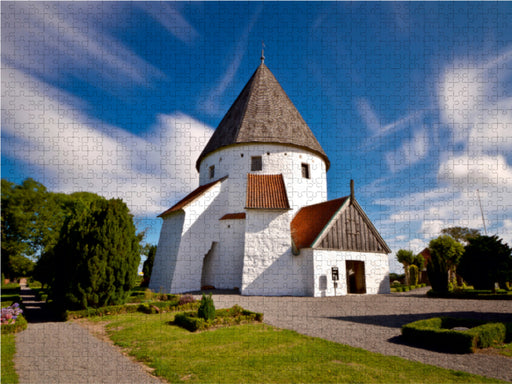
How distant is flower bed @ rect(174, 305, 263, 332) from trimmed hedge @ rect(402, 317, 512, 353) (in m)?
A: 4.62

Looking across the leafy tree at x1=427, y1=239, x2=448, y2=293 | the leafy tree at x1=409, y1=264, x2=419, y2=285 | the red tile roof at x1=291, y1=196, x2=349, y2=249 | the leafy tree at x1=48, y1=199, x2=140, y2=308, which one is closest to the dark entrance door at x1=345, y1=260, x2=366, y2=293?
the red tile roof at x1=291, y1=196, x2=349, y2=249

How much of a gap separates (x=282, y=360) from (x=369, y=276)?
16086mm

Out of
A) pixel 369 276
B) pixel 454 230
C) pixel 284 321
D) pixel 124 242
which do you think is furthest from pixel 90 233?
pixel 454 230

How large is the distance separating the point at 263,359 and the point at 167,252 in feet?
57.6

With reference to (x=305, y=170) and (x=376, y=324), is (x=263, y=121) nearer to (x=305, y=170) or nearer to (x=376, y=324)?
(x=305, y=170)

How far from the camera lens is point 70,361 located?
6.09 m

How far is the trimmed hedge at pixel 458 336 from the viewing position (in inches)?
265

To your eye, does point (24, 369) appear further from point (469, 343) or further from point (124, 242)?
point (469, 343)

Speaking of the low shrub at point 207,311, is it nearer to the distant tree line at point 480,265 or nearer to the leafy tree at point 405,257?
the distant tree line at point 480,265

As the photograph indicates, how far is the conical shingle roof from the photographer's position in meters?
23.5

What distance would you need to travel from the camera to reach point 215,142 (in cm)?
2517

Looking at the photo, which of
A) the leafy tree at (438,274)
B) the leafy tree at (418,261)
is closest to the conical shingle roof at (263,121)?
the leafy tree at (438,274)

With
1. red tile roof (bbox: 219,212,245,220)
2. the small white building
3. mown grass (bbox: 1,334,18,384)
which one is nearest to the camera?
mown grass (bbox: 1,334,18,384)

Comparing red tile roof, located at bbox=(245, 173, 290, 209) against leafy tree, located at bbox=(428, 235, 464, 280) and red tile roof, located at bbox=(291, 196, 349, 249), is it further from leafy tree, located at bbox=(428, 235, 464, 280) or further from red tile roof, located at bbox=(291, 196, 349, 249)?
leafy tree, located at bbox=(428, 235, 464, 280)
